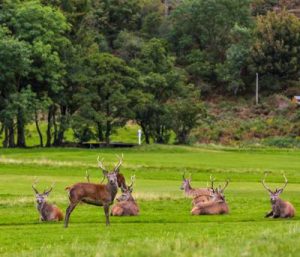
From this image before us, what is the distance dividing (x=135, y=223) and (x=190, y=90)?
4933 cm

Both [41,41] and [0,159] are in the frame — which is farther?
[41,41]

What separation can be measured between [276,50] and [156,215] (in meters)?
61.6

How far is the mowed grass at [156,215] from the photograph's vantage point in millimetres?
13211

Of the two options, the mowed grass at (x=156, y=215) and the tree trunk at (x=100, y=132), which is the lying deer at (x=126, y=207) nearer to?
the mowed grass at (x=156, y=215)

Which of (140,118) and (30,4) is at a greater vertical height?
(30,4)

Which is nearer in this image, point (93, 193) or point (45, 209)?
point (93, 193)

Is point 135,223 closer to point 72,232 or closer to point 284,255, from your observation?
point 72,232

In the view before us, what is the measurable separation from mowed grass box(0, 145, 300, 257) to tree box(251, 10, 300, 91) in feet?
87.2

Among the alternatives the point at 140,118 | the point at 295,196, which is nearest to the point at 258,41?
the point at 140,118

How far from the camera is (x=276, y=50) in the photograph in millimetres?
81938

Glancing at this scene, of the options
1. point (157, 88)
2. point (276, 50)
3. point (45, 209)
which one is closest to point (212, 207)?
point (45, 209)

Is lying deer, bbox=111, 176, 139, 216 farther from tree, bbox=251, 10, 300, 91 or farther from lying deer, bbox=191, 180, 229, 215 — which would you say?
tree, bbox=251, 10, 300, 91

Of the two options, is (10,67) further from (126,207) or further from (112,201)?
(112,201)

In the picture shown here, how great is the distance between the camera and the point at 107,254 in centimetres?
1238
